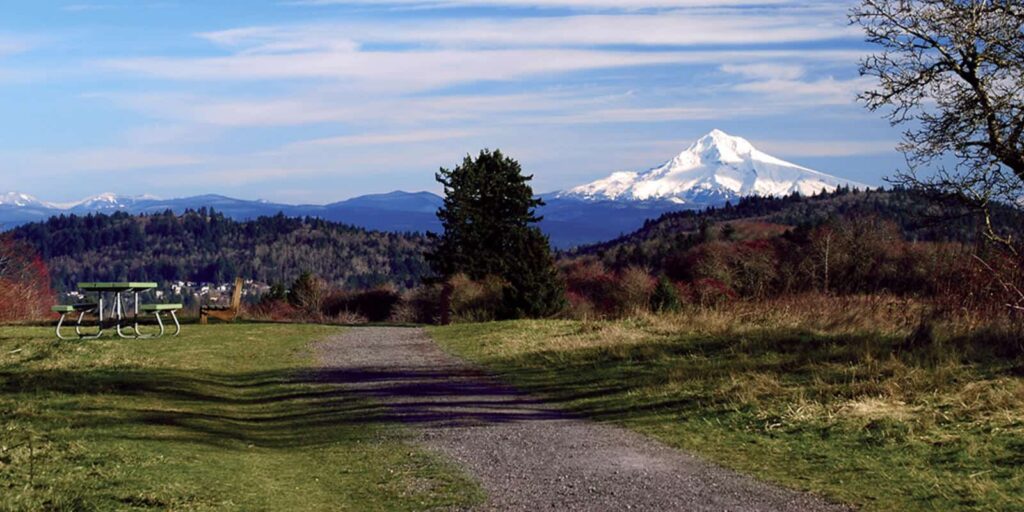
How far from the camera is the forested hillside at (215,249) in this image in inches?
5276

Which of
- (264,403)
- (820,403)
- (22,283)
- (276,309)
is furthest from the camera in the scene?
(276,309)

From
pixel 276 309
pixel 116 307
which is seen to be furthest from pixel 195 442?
pixel 276 309

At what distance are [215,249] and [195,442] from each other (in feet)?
488

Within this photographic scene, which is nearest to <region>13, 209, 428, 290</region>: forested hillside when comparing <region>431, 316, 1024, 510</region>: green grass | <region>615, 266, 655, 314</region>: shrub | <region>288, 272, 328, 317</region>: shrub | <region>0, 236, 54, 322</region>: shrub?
<region>288, 272, 328, 317</region>: shrub

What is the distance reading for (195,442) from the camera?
1052 cm

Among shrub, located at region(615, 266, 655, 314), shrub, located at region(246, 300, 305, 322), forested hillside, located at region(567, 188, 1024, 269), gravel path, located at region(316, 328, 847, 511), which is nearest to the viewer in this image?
gravel path, located at region(316, 328, 847, 511)

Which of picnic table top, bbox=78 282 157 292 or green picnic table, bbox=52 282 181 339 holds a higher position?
picnic table top, bbox=78 282 157 292

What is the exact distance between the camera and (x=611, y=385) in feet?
46.3

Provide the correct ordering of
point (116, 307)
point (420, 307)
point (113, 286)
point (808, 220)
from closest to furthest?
point (113, 286), point (116, 307), point (420, 307), point (808, 220)

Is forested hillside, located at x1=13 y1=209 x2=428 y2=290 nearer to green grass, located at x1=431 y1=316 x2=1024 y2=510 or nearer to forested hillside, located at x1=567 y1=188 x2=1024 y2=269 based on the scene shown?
forested hillside, located at x1=567 y1=188 x2=1024 y2=269

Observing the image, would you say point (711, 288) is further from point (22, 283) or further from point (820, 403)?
point (820, 403)

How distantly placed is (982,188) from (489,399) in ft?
25.0

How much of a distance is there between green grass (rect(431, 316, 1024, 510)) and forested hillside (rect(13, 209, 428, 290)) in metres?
110

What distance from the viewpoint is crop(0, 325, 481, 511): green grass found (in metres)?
7.84
